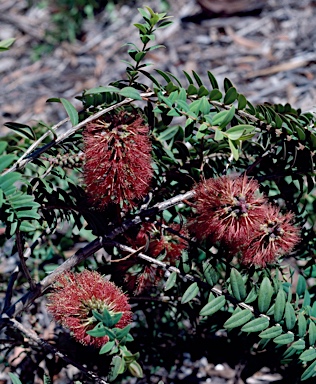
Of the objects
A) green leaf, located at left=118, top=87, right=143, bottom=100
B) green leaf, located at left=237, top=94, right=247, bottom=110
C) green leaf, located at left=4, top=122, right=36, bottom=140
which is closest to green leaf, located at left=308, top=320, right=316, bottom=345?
green leaf, located at left=237, top=94, right=247, bottom=110

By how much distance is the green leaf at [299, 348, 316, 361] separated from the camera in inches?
44.8

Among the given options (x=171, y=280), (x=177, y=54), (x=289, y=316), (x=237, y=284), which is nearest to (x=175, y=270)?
(x=171, y=280)

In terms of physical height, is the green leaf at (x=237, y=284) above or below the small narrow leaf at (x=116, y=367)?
below

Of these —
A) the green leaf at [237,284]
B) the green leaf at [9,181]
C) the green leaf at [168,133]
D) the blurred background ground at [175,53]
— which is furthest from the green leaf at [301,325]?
the blurred background ground at [175,53]

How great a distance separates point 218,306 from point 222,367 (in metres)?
0.67

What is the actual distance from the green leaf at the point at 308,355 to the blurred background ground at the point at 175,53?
1756 millimetres

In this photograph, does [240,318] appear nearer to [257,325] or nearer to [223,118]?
[257,325]

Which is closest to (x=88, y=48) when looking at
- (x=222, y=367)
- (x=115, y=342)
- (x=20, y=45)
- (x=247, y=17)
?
(x=20, y=45)

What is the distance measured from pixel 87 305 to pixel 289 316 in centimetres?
41

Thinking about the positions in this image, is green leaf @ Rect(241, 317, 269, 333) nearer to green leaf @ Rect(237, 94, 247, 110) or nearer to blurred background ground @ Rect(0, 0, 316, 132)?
green leaf @ Rect(237, 94, 247, 110)

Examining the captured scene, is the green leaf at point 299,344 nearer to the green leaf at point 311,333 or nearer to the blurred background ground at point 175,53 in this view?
the green leaf at point 311,333

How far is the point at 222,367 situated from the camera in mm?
1729

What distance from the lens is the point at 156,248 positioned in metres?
1.25

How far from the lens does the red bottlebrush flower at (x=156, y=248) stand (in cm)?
125
